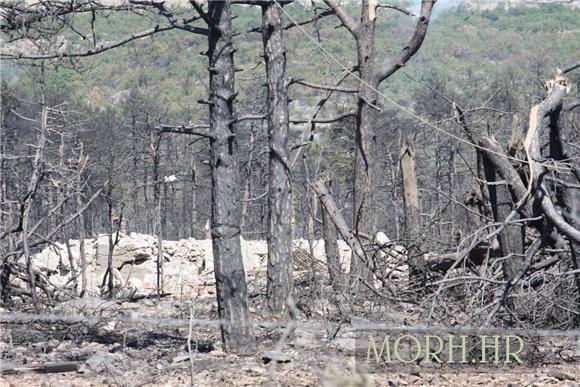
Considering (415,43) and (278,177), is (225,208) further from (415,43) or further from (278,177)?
(415,43)

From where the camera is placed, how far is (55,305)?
10.4 m

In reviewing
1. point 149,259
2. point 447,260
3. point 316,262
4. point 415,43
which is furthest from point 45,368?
point 149,259

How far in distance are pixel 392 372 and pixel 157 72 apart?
241 feet

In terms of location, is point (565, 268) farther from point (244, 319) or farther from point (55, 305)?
point (55, 305)

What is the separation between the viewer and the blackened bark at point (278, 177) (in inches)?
428

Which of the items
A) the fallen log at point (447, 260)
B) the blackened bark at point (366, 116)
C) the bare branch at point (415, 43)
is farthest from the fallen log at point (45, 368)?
the bare branch at point (415, 43)

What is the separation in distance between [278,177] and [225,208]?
2.72m

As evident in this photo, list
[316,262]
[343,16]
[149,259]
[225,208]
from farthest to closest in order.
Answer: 1. [149,259]
2. [343,16]
3. [316,262]
4. [225,208]

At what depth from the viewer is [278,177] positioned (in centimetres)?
1119

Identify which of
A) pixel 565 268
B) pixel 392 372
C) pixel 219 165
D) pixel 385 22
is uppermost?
pixel 385 22

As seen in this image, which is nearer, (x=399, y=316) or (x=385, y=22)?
(x=399, y=316)

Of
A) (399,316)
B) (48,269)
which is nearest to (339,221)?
(399,316)

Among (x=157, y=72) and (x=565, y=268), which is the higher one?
(x=157, y=72)

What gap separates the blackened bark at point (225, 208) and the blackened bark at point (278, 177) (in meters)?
2.17
